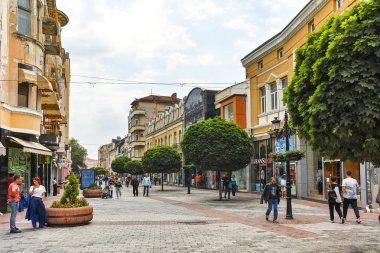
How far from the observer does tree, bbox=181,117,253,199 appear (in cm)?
2469

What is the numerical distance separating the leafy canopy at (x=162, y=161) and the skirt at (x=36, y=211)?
1063 inches

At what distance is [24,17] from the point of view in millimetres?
20141

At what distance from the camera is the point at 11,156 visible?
20.6m

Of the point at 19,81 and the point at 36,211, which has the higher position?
the point at 19,81

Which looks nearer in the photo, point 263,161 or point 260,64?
point 263,161

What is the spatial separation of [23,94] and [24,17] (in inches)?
146

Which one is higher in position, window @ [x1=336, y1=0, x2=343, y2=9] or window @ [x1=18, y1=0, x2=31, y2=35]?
window @ [x1=336, y1=0, x2=343, y2=9]

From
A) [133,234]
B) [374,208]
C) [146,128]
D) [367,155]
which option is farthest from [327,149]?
[146,128]

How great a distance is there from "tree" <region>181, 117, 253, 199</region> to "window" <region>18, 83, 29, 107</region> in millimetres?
9893

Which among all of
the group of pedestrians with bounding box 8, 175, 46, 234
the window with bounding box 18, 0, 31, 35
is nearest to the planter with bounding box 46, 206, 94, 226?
the group of pedestrians with bounding box 8, 175, 46, 234

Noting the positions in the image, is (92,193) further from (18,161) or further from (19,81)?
(19,81)

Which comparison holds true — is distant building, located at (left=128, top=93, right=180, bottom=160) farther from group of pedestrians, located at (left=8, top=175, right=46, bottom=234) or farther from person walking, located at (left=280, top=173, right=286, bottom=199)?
group of pedestrians, located at (left=8, top=175, right=46, bottom=234)

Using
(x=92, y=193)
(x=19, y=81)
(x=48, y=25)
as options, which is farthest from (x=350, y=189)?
(x=92, y=193)

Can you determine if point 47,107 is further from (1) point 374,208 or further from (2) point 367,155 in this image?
(2) point 367,155
